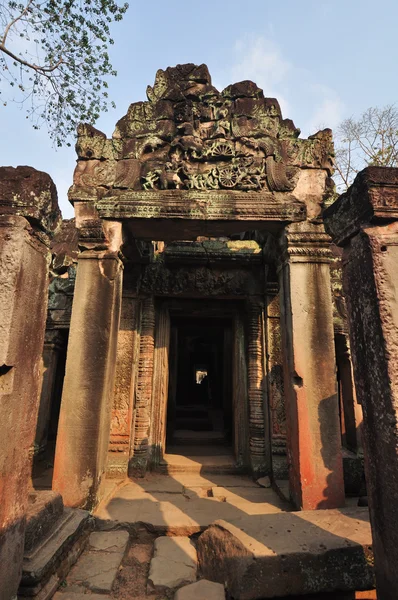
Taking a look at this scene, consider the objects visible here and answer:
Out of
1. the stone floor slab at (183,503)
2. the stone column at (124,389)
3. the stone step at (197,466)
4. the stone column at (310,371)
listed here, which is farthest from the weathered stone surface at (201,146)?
the stone step at (197,466)

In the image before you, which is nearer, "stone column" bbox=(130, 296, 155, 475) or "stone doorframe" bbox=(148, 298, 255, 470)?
"stone column" bbox=(130, 296, 155, 475)

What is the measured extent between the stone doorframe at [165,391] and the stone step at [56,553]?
2417 millimetres

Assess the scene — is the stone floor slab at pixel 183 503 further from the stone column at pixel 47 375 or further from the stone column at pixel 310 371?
the stone column at pixel 47 375

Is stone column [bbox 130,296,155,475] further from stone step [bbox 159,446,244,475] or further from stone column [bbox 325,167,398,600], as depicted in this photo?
stone column [bbox 325,167,398,600]

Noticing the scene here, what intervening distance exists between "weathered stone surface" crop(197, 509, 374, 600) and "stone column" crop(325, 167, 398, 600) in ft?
2.28

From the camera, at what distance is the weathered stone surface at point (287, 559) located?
246 centimetres

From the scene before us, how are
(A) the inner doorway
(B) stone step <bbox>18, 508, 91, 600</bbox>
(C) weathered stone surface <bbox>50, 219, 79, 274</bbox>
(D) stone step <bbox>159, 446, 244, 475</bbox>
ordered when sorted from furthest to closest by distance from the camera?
(A) the inner doorway < (C) weathered stone surface <bbox>50, 219, 79, 274</bbox> < (D) stone step <bbox>159, 446, 244, 475</bbox> < (B) stone step <bbox>18, 508, 91, 600</bbox>

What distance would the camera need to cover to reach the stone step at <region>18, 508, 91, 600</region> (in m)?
2.38

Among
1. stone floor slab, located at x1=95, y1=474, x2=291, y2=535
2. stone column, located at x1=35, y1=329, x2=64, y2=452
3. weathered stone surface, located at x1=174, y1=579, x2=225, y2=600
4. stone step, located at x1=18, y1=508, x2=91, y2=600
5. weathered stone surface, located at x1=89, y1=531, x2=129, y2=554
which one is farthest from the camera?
stone column, located at x1=35, y1=329, x2=64, y2=452

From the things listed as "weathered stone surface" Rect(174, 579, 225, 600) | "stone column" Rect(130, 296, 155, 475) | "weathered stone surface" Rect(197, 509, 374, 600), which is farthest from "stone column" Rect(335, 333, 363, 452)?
"weathered stone surface" Rect(174, 579, 225, 600)

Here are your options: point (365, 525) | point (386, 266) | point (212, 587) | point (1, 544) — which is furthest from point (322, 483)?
point (1, 544)

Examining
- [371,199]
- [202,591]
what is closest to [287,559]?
[202,591]

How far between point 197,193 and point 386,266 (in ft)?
9.93

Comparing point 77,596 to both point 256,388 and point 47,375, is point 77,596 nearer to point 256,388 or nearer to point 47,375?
point 256,388
